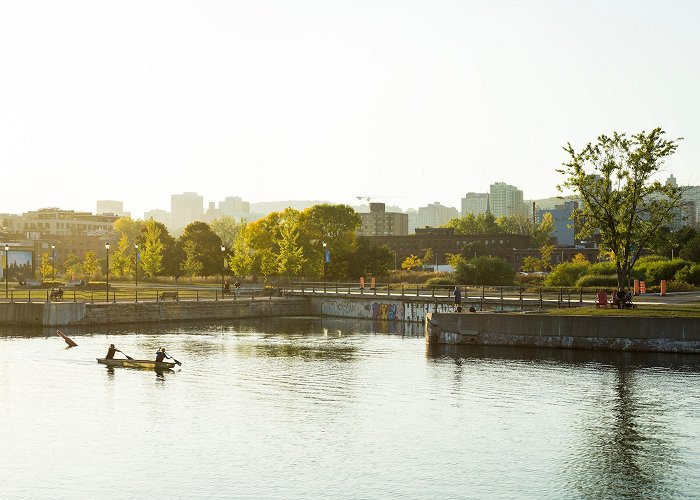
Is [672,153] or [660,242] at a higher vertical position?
[672,153]

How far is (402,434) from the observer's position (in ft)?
122

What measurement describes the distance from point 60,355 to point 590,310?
35897mm

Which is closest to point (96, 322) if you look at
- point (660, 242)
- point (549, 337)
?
point (549, 337)

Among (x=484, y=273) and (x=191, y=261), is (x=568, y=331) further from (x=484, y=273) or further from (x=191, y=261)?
(x=191, y=261)

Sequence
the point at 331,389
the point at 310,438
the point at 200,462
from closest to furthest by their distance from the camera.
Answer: the point at 200,462, the point at 310,438, the point at 331,389

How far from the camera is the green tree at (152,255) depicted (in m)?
140

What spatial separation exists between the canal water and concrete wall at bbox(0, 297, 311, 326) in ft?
61.4

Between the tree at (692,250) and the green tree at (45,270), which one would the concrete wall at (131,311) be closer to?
the tree at (692,250)

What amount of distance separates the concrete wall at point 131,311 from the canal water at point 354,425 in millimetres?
18710

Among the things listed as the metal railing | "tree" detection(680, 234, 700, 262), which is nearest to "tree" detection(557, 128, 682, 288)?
the metal railing

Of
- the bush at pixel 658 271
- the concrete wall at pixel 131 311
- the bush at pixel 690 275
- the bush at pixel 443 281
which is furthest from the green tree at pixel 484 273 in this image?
the concrete wall at pixel 131 311

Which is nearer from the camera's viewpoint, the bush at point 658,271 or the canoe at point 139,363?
the canoe at point 139,363

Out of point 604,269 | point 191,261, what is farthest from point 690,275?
point 191,261

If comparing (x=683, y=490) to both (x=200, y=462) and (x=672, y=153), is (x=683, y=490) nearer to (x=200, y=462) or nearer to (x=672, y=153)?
(x=200, y=462)
